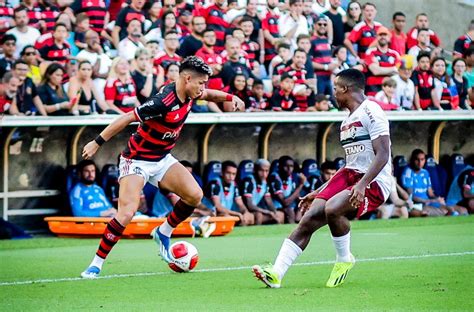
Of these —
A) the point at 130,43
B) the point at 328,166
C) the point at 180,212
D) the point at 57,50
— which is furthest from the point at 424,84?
the point at 180,212

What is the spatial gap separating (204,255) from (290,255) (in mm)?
3747

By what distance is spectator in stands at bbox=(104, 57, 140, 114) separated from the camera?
650 inches

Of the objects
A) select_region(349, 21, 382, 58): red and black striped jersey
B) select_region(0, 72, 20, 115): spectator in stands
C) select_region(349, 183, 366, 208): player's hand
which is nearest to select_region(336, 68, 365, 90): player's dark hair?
select_region(349, 183, 366, 208): player's hand

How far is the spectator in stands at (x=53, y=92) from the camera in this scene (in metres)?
15.7

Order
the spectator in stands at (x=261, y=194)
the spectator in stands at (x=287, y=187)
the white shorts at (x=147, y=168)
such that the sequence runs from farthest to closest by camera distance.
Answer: the spectator in stands at (x=287, y=187) → the spectator in stands at (x=261, y=194) → the white shorts at (x=147, y=168)

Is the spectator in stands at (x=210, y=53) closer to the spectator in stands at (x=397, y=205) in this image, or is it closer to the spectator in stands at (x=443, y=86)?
the spectator in stands at (x=397, y=205)

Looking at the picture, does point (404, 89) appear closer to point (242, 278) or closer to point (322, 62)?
point (322, 62)

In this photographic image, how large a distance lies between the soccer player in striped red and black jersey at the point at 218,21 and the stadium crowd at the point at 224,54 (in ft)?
0.07

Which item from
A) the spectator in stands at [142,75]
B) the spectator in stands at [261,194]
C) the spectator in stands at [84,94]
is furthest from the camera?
the spectator in stands at [261,194]

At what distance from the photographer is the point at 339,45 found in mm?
20266

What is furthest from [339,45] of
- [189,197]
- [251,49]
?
[189,197]

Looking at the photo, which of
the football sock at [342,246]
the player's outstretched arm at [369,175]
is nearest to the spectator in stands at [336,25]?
the football sock at [342,246]

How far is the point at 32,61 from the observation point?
15914 millimetres

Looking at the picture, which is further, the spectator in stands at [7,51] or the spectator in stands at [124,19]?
the spectator in stands at [124,19]
